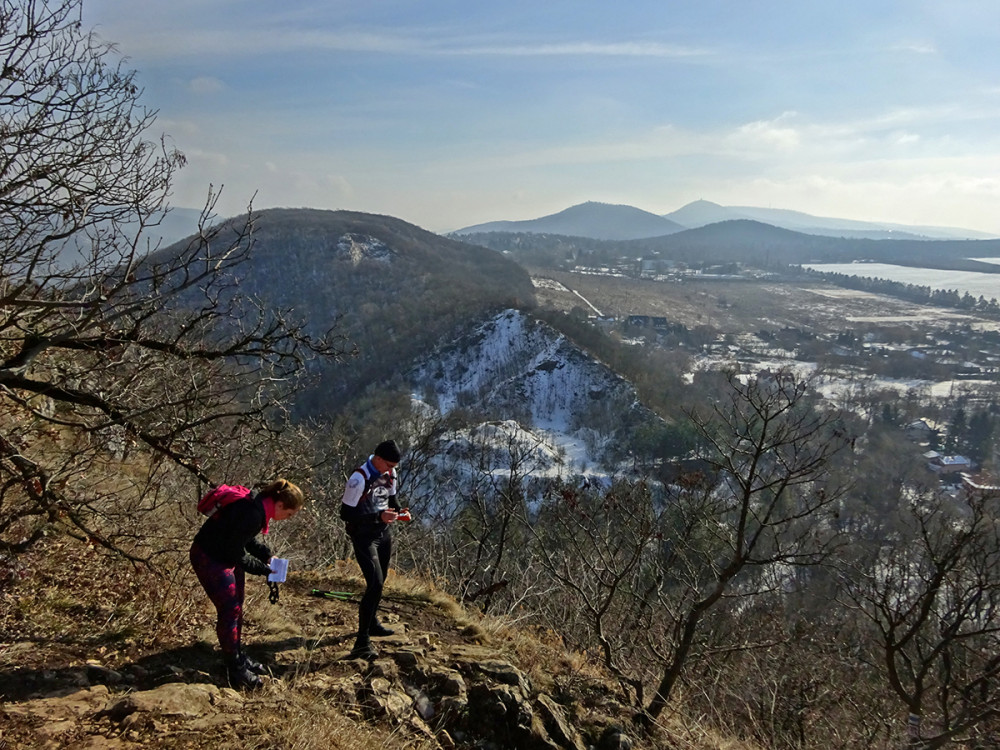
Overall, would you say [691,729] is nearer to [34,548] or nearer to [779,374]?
[779,374]

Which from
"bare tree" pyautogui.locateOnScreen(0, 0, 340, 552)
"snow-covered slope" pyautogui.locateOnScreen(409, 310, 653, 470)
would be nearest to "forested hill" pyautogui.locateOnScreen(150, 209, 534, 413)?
"snow-covered slope" pyautogui.locateOnScreen(409, 310, 653, 470)

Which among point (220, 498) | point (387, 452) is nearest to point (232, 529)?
point (220, 498)

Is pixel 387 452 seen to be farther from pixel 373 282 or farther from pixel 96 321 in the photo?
pixel 373 282

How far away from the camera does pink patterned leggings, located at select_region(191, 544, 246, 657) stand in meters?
4.42

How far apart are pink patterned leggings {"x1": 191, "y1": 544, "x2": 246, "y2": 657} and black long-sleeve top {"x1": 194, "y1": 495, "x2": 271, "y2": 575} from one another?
0.06 metres

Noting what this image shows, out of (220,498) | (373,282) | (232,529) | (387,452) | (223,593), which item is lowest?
(223,593)

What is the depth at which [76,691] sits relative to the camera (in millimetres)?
4113

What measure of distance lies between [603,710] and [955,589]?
672 centimetres

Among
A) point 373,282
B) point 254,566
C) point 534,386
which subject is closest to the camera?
point 254,566

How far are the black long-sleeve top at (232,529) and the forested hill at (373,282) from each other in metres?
71.7

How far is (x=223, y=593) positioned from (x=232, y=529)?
0.52m

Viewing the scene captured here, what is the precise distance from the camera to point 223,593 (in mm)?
4469

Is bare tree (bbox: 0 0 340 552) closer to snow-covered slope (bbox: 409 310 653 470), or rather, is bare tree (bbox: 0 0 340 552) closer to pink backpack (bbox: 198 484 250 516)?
pink backpack (bbox: 198 484 250 516)

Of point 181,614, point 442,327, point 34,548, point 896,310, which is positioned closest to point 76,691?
point 181,614
